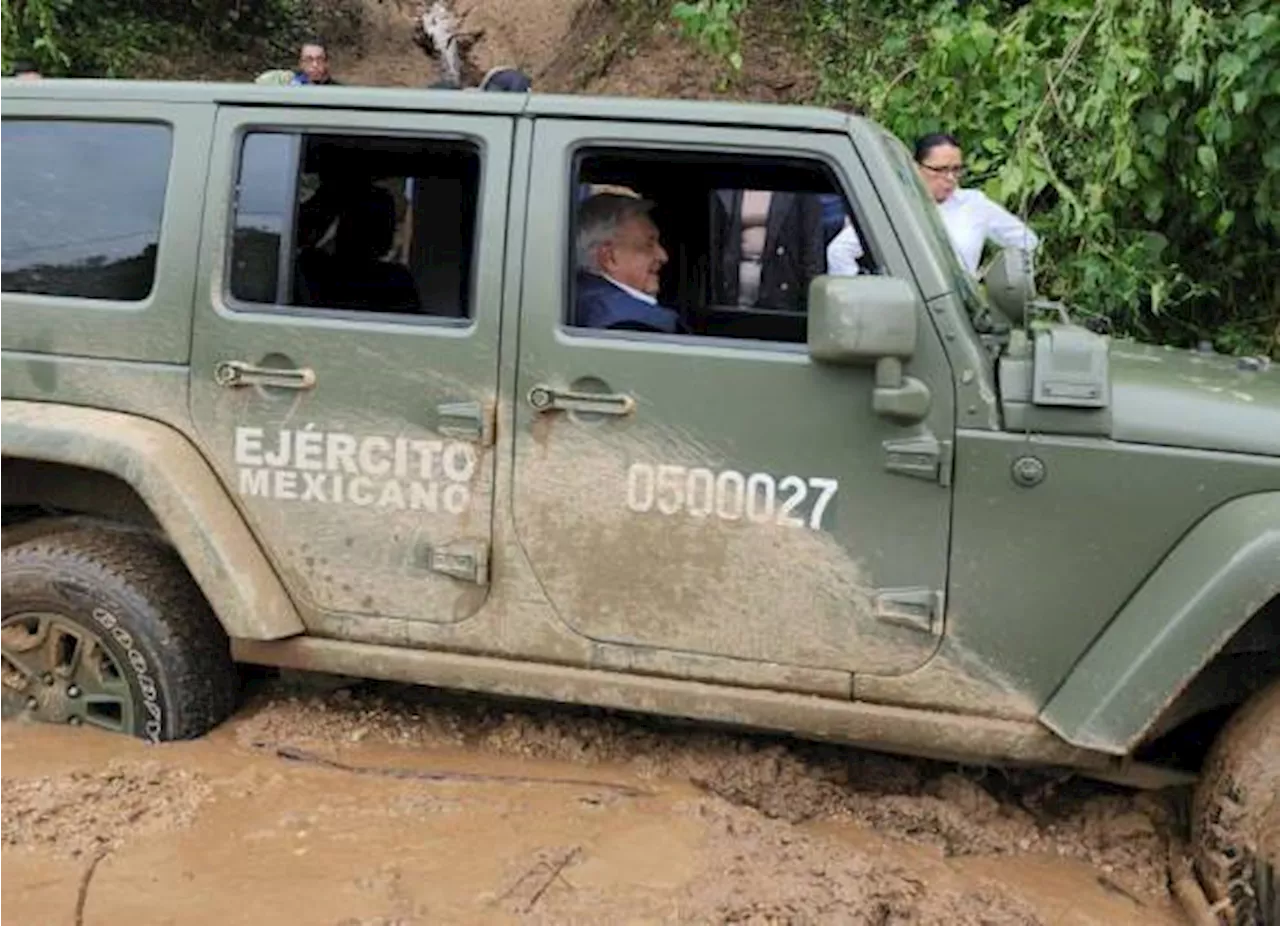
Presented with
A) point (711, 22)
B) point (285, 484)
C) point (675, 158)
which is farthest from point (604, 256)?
point (711, 22)

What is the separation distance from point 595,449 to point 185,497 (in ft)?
3.40

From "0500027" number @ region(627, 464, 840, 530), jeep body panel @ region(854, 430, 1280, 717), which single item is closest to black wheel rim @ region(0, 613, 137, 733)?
"0500027" number @ region(627, 464, 840, 530)

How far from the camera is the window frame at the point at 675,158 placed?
3.17 m

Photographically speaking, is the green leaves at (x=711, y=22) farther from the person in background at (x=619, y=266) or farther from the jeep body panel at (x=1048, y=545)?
the jeep body panel at (x=1048, y=545)

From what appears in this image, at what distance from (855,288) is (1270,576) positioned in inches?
40.8

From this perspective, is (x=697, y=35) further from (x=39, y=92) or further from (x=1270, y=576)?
(x=1270, y=576)

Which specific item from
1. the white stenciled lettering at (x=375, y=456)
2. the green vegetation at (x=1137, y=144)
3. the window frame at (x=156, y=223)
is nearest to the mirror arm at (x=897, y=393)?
the white stenciled lettering at (x=375, y=456)

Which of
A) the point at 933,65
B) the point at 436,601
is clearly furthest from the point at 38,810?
Answer: the point at 933,65

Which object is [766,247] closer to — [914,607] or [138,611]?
[914,607]

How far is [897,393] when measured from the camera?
3023 mm

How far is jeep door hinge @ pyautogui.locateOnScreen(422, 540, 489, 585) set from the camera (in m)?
3.36

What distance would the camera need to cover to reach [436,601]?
3422mm

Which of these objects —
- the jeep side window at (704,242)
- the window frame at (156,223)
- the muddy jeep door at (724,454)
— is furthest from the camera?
the window frame at (156,223)

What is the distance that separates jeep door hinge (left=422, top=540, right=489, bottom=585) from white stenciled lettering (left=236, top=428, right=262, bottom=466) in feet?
1.66
